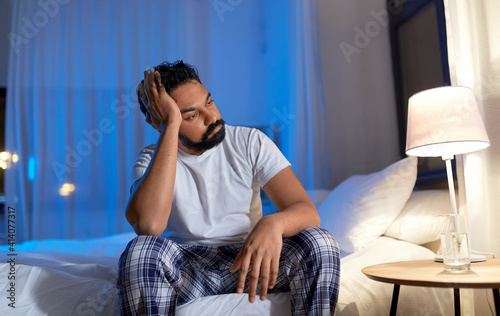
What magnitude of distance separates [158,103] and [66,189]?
144cm

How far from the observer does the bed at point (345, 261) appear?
1077 millimetres

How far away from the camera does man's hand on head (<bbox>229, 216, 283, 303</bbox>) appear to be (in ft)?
3.07

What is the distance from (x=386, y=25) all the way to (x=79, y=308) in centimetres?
186

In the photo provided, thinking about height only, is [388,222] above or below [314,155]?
below

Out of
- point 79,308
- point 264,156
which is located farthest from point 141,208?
point 264,156

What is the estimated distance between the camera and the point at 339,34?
2.32 m

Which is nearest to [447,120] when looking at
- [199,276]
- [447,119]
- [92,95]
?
[447,119]

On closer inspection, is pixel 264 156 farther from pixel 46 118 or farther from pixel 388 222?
pixel 46 118

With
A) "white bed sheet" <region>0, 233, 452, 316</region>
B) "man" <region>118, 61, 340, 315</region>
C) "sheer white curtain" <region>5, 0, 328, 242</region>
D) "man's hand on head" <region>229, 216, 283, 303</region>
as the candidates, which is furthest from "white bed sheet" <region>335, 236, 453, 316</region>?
"sheer white curtain" <region>5, 0, 328, 242</region>

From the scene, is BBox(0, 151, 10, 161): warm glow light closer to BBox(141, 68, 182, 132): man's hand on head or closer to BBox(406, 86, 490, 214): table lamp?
BBox(141, 68, 182, 132): man's hand on head

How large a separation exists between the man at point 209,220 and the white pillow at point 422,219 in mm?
541

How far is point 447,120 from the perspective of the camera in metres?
1.28

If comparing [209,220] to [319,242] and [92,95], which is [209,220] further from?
[92,95]

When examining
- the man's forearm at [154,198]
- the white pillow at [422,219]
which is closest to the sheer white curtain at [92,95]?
the white pillow at [422,219]
